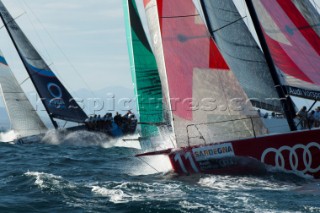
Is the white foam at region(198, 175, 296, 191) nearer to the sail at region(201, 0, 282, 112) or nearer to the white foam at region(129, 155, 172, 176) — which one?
the white foam at region(129, 155, 172, 176)

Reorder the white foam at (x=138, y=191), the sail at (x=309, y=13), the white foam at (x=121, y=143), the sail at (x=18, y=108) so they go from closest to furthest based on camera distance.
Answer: the white foam at (x=138, y=191) → the sail at (x=309, y=13) → the white foam at (x=121, y=143) → the sail at (x=18, y=108)

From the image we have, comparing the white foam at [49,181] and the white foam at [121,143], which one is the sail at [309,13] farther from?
the white foam at [121,143]

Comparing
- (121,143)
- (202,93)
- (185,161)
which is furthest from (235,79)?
(121,143)

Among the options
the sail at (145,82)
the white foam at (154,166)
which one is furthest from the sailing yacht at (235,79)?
the sail at (145,82)

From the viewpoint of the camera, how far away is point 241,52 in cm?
1669

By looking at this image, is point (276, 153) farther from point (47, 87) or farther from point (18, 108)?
point (47, 87)

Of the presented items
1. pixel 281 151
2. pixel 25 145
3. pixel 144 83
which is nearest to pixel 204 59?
pixel 281 151

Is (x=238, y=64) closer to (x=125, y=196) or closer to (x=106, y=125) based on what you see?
(x=125, y=196)

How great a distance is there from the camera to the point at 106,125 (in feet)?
101

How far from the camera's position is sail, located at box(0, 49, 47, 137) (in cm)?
2988

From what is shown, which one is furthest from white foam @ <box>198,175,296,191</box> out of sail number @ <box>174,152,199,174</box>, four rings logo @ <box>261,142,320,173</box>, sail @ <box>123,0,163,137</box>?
sail @ <box>123,0,163,137</box>

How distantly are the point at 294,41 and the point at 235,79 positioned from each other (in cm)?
214

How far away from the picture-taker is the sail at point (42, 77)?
103ft

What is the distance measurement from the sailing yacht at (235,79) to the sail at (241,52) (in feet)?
0.09
